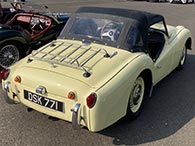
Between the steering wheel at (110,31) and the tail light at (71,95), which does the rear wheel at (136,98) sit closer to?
the steering wheel at (110,31)

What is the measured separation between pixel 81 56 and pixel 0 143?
4.74ft

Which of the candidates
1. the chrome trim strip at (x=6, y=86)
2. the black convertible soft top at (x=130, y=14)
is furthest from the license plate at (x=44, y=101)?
the black convertible soft top at (x=130, y=14)

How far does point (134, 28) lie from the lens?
4.14m

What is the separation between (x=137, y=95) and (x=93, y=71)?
87 centimetres

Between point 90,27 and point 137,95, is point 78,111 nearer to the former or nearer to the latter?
point 137,95

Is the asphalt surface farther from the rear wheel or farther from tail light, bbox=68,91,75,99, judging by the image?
tail light, bbox=68,91,75,99

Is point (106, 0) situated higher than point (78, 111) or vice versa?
point (78, 111)

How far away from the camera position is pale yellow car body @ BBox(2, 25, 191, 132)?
3162 millimetres

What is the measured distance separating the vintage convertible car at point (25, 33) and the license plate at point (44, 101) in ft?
7.37

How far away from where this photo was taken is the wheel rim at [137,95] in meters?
3.84

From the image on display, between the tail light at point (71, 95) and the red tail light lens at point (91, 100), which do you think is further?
the tail light at point (71, 95)

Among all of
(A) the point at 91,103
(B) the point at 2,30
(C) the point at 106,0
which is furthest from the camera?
(C) the point at 106,0

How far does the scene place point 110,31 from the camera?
4.20 metres

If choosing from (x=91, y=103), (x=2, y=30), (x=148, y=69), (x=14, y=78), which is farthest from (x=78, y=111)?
(x=2, y=30)
